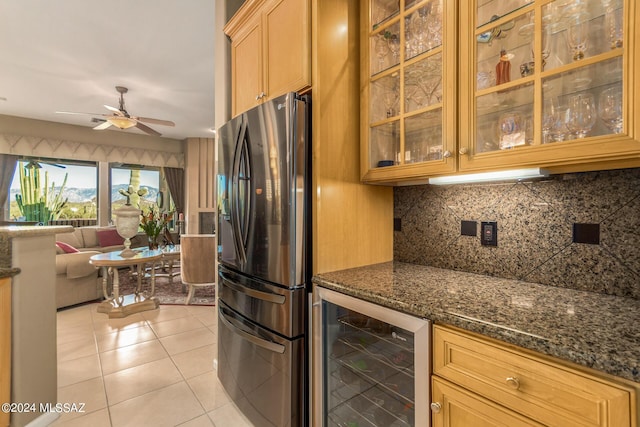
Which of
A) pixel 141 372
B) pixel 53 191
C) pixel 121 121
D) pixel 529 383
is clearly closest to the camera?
pixel 529 383

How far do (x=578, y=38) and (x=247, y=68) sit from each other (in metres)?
1.67

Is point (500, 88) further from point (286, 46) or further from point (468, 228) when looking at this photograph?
point (286, 46)

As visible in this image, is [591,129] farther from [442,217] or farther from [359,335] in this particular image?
[359,335]

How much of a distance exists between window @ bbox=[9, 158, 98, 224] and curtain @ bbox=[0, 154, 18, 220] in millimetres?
71

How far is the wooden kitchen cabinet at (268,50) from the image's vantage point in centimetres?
153

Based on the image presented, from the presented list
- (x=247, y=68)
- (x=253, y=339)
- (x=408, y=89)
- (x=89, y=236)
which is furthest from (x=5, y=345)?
(x=89, y=236)

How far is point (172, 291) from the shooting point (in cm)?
447

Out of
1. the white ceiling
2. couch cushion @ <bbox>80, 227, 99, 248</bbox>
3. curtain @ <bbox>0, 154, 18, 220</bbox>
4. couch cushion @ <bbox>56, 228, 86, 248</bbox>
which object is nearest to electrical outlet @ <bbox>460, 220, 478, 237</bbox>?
the white ceiling

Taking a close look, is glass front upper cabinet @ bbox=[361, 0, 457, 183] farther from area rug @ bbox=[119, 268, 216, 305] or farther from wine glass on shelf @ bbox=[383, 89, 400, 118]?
area rug @ bbox=[119, 268, 216, 305]

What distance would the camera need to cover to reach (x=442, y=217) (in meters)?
1.61

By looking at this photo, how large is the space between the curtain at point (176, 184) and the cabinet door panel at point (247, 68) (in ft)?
19.2

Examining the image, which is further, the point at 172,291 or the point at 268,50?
the point at 172,291

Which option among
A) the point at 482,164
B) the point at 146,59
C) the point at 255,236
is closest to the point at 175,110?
the point at 146,59

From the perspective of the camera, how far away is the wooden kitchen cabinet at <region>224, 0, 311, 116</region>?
1.53 metres
